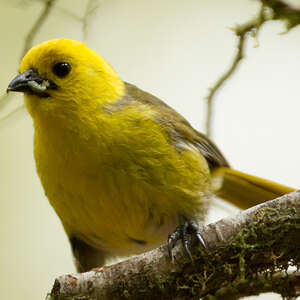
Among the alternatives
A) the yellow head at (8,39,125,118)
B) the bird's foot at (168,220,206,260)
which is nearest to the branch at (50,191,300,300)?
the bird's foot at (168,220,206,260)

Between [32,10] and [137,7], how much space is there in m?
1.10

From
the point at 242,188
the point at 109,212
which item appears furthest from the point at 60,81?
the point at 242,188

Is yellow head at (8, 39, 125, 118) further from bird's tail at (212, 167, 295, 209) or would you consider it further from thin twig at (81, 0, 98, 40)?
bird's tail at (212, 167, 295, 209)

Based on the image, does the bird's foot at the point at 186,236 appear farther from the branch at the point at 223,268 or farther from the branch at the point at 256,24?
the branch at the point at 256,24

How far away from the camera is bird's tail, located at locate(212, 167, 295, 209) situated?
142 inches

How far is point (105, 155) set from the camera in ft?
9.42

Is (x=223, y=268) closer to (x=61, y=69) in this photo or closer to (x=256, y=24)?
(x=256, y=24)

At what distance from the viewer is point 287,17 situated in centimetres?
255

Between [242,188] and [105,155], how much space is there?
1.25 m

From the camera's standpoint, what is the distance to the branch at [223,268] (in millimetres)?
2283

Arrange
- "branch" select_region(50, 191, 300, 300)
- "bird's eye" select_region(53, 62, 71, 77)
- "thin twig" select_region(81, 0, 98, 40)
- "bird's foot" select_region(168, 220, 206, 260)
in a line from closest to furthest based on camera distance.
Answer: "branch" select_region(50, 191, 300, 300)
"bird's foot" select_region(168, 220, 206, 260)
"bird's eye" select_region(53, 62, 71, 77)
"thin twig" select_region(81, 0, 98, 40)

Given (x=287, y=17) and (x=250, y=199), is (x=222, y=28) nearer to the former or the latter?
(x=250, y=199)

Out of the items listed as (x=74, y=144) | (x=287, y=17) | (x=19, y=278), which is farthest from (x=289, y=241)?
(x=19, y=278)

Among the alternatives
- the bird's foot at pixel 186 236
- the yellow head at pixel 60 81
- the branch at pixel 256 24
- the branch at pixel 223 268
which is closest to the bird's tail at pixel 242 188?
the branch at pixel 256 24
